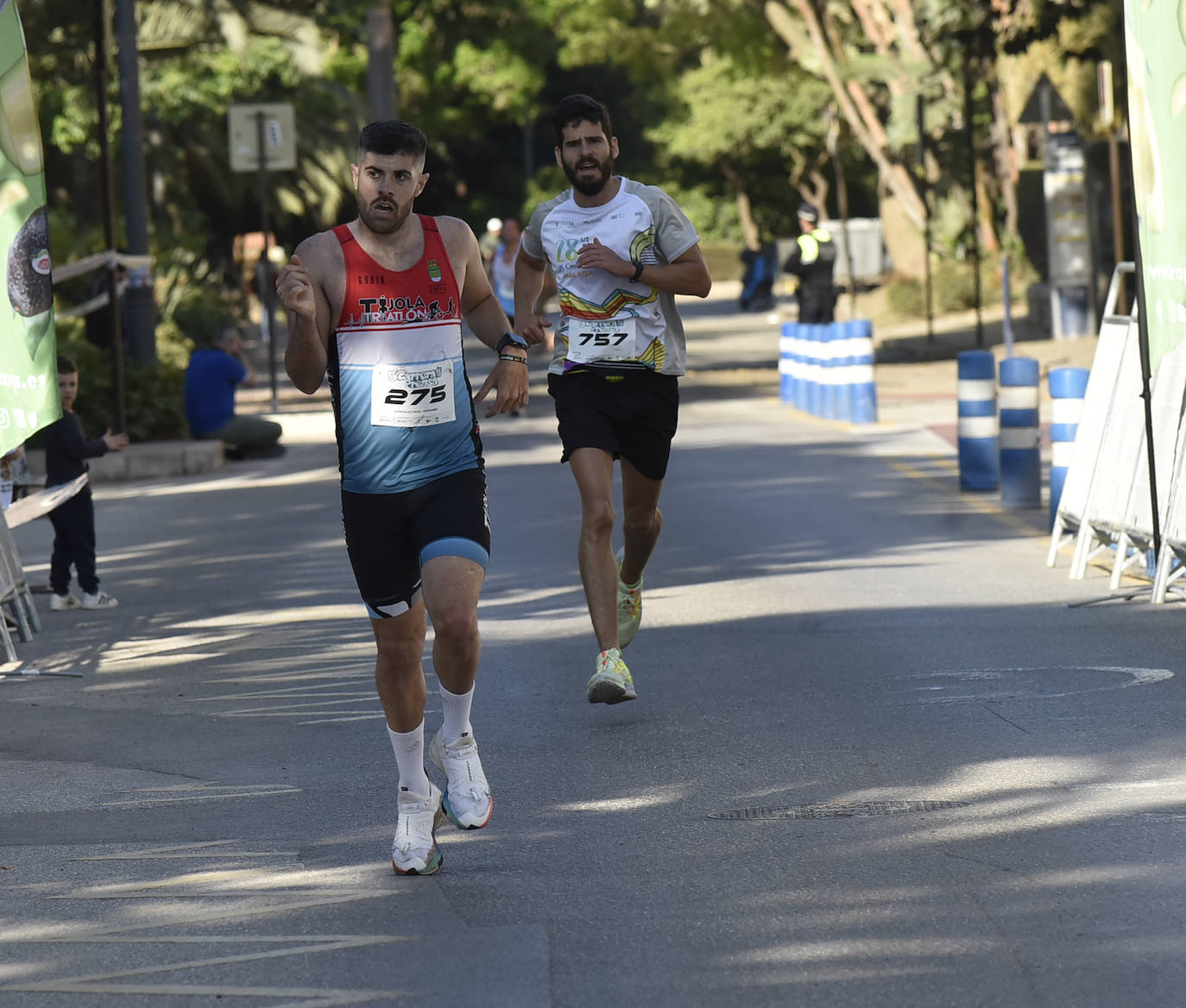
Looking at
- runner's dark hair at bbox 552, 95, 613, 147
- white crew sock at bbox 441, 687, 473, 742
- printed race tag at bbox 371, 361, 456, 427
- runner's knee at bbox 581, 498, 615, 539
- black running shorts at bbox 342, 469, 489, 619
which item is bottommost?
white crew sock at bbox 441, 687, 473, 742

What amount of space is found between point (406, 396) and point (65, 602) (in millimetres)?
6078

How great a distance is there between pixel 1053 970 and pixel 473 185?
63393 mm

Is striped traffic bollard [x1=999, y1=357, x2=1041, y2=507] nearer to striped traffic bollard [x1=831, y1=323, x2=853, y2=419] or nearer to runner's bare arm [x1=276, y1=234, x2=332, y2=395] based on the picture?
striped traffic bollard [x1=831, y1=323, x2=853, y2=419]

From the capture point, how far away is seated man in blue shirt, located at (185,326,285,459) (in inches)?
734

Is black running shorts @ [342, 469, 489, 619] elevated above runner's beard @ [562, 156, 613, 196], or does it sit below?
below

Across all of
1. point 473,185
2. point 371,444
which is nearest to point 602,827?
point 371,444

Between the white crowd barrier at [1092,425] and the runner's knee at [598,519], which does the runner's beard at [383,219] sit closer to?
the runner's knee at [598,519]

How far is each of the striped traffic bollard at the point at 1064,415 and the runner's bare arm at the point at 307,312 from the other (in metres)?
7.32

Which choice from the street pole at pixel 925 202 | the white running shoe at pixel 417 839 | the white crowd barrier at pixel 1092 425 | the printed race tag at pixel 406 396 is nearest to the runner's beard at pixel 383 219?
the printed race tag at pixel 406 396

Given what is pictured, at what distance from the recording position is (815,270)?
26234 millimetres

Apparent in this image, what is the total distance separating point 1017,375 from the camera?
13.4m

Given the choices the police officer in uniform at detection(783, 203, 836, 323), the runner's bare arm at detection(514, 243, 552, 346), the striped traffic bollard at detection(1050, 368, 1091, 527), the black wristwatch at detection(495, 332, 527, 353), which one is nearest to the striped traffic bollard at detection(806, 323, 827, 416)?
the police officer in uniform at detection(783, 203, 836, 323)

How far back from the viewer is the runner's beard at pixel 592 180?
8.05 meters

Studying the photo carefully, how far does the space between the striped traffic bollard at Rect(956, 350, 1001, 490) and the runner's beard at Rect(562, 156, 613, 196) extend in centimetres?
633
